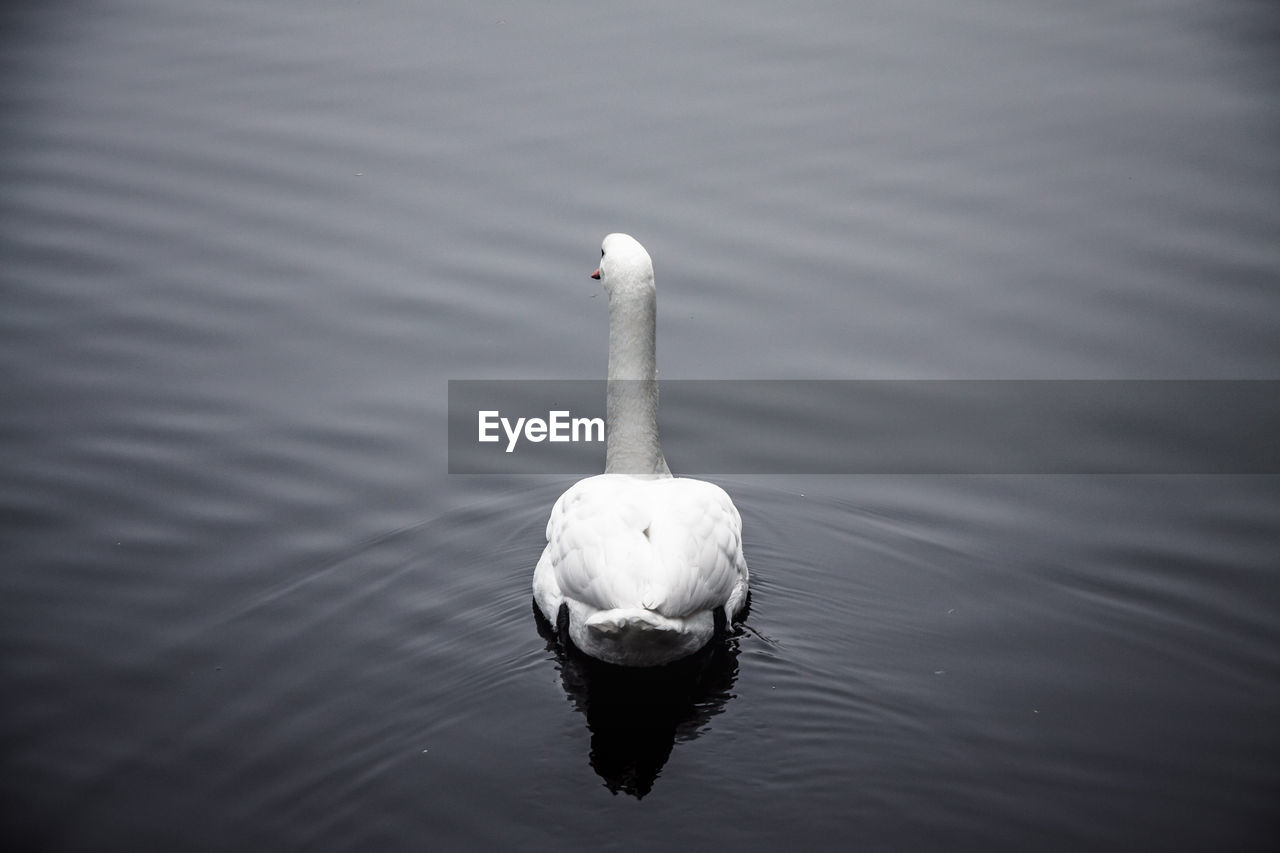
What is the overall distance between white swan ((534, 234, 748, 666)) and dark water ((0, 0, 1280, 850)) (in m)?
0.32

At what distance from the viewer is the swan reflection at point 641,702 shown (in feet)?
21.3

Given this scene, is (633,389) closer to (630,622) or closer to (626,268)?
(626,268)

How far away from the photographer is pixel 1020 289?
11.4 meters

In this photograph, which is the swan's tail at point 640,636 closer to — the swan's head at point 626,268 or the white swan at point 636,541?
the white swan at point 636,541

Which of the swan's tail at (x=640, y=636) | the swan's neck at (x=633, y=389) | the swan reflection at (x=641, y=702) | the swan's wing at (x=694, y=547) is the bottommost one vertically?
the swan reflection at (x=641, y=702)

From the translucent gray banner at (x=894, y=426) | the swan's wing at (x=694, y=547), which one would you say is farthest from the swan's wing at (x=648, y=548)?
the translucent gray banner at (x=894, y=426)

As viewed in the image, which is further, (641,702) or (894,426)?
(894,426)

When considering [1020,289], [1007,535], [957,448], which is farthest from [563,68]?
[1007,535]

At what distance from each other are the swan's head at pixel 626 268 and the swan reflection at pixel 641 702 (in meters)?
2.13

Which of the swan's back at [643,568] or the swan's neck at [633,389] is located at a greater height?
the swan's neck at [633,389]

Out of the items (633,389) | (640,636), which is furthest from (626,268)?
(640,636)
